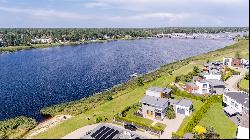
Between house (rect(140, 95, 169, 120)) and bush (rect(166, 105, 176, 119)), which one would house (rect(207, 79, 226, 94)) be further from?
bush (rect(166, 105, 176, 119))

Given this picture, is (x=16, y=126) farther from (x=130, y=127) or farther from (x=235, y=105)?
(x=235, y=105)

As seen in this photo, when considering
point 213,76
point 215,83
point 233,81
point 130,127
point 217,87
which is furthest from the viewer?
point 233,81

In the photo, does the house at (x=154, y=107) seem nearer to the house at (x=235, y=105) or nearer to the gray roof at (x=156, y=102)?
the gray roof at (x=156, y=102)

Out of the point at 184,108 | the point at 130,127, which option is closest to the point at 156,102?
the point at 184,108

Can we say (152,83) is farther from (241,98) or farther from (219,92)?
(241,98)

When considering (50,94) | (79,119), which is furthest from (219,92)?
(50,94)

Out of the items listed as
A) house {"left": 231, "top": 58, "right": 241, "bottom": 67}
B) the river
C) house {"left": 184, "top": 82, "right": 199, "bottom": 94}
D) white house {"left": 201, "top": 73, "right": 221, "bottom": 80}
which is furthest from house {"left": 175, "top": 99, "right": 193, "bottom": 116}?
house {"left": 231, "top": 58, "right": 241, "bottom": 67}
